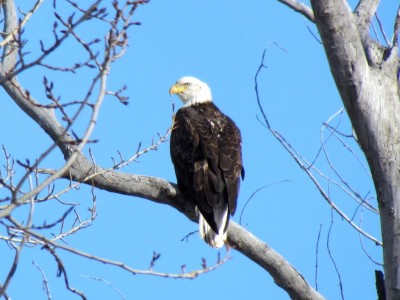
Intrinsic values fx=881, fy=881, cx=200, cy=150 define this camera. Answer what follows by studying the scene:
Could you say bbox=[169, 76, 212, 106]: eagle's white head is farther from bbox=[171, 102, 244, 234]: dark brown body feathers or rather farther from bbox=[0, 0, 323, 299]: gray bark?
bbox=[0, 0, 323, 299]: gray bark

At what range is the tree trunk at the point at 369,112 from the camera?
3.90 meters

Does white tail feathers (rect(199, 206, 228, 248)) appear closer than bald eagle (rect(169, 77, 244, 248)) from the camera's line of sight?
Yes

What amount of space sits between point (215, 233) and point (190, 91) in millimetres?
2114

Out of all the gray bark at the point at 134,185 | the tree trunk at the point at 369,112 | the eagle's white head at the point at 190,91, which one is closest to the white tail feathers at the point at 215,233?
the gray bark at the point at 134,185

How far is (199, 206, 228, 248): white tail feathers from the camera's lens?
518cm

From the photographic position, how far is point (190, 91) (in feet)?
23.5

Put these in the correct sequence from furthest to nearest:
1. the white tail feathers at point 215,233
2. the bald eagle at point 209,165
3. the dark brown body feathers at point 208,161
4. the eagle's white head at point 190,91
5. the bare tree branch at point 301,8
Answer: the eagle's white head at point 190,91 < the dark brown body feathers at point 208,161 < the bald eagle at point 209,165 < the white tail feathers at point 215,233 < the bare tree branch at point 301,8

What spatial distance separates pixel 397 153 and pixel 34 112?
1.95m

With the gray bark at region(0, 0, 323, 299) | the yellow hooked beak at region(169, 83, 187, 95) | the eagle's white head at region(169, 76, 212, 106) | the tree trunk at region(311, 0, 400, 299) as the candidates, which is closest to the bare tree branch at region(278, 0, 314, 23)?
the tree trunk at region(311, 0, 400, 299)

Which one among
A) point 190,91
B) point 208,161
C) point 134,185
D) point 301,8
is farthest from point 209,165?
point 301,8

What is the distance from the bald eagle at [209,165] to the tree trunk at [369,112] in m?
1.38

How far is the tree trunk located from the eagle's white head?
319 cm

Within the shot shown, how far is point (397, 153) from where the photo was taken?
13.0 ft

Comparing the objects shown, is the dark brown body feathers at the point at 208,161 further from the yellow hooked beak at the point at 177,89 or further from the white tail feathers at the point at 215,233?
the yellow hooked beak at the point at 177,89
